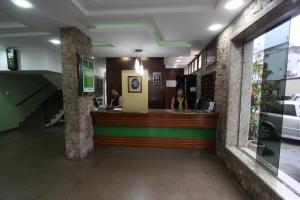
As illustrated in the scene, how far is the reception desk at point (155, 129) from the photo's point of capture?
13.7 feet

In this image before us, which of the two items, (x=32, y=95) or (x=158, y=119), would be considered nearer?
(x=158, y=119)

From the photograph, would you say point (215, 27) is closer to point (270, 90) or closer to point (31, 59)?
point (270, 90)

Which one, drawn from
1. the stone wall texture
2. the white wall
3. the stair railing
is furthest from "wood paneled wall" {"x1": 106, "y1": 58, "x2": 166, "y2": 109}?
the stair railing

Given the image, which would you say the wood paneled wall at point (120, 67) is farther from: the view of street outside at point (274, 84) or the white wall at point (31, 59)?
the view of street outside at point (274, 84)

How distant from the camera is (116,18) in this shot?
3.13m

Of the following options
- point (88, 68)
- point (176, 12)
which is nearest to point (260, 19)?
point (176, 12)

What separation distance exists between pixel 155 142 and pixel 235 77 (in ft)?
7.93

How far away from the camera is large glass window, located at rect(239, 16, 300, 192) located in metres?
2.25

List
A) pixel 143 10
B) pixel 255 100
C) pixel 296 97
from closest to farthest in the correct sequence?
pixel 143 10, pixel 255 100, pixel 296 97

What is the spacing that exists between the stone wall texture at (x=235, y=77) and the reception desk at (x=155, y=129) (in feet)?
1.24

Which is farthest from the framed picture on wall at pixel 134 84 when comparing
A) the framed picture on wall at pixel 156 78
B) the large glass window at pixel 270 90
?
the large glass window at pixel 270 90

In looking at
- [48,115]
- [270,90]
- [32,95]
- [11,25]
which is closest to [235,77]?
[270,90]

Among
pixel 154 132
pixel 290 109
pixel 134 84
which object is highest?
pixel 134 84

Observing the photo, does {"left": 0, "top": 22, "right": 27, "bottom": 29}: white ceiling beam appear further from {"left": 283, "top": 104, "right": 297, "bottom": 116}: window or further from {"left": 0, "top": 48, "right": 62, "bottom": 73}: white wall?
{"left": 283, "top": 104, "right": 297, "bottom": 116}: window
